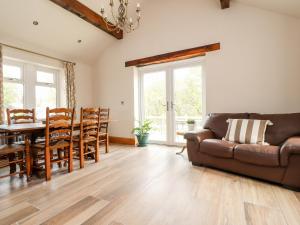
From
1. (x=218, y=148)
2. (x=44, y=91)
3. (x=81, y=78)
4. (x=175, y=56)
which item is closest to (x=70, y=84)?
(x=81, y=78)

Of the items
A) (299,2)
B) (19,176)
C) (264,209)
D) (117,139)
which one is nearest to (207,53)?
(299,2)

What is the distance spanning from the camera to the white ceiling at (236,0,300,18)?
2449 mm

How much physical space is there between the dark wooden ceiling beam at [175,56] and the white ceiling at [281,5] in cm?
87

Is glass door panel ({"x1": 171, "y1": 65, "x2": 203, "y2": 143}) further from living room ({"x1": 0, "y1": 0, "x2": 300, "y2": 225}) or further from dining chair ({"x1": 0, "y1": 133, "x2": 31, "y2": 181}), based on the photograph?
dining chair ({"x1": 0, "y1": 133, "x2": 31, "y2": 181})

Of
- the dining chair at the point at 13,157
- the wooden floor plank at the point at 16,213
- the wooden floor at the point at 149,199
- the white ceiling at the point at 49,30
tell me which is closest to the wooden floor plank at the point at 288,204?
the wooden floor at the point at 149,199

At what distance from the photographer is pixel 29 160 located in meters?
2.28

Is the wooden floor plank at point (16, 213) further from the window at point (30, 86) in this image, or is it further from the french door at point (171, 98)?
the french door at point (171, 98)

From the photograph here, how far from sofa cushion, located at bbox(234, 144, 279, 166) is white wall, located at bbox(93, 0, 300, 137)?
3.94ft

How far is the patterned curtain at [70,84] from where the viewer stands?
4484mm

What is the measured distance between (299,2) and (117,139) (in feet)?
15.0

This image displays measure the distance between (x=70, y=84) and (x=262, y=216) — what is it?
15.5 feet

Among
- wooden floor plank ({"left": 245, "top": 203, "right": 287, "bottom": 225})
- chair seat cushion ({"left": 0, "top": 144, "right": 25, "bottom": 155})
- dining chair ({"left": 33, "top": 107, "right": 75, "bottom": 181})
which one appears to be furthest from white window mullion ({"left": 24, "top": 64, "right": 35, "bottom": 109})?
wooden floor plank ({"left": 245, "top": 203, "right": 287, "bottom": 225})

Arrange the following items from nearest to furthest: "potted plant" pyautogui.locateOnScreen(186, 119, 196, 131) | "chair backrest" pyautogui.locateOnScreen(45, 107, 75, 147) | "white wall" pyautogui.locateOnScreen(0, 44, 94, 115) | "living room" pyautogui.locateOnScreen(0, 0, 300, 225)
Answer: "living room" pyautogui.locateOnScreen(0, 0, 300, 225) → "chair backrest" pyautogui.locateOnScreen(45, 107, 75, 147) → "potted plant" pyautogui.locateOnScreen(186, 119, 196, 131) → "white wall" pyautogui.locateOnScreen(0, 44, 94, 115)

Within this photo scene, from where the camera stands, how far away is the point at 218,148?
2.42 meters
